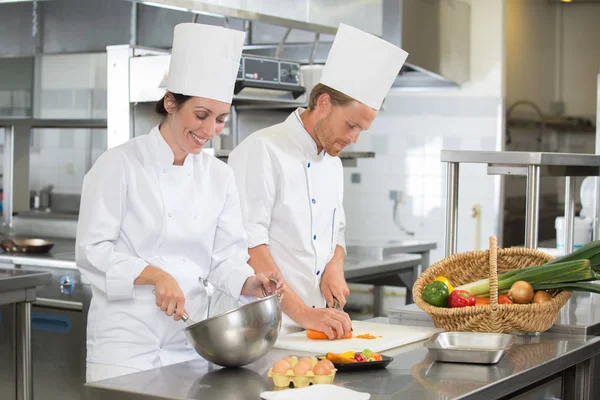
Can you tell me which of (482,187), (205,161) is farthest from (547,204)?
(205,161)

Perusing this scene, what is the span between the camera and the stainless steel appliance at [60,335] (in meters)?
4.32

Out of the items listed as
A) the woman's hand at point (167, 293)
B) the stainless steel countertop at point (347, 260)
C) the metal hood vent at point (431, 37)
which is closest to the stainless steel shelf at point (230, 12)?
the metal hood vent at point (431, 37)

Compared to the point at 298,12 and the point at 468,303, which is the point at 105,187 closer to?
the point at 468,303

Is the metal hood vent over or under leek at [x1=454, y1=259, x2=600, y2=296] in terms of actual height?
over

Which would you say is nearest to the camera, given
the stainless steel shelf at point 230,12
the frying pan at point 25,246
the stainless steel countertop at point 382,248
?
the stainless steel shelf at point 230,12

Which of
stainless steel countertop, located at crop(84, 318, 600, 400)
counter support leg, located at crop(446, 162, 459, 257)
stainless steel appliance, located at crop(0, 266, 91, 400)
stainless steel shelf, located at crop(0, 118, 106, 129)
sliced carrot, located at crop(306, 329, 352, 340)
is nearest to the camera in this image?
stainless steel countertop, located at crop(84, 318, 600, 400)

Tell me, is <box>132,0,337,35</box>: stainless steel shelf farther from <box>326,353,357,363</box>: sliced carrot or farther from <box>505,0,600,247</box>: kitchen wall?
<box>505,0,600,247</box>: kitchen wall

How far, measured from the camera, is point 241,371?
6.67ft

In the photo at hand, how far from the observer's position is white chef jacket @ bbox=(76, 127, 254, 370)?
2359 millimetres

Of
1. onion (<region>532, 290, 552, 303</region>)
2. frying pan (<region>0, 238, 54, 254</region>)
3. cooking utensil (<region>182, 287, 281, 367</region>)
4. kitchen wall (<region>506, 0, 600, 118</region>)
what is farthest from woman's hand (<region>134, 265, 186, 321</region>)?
kitchen wall (<region>506, 0, 600, 118</region>)

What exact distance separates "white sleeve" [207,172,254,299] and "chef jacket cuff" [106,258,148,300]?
0.30 metres

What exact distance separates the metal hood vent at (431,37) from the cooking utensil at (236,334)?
2684 millimetres

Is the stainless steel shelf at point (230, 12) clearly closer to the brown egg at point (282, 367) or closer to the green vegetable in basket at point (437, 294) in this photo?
the green vegetable in basket at point (437, 294)

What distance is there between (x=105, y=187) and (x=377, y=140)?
4.69 meters
